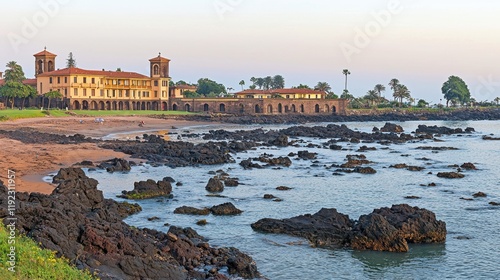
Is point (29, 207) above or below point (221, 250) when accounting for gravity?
above

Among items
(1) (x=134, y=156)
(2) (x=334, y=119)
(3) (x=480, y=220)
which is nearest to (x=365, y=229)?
(3) (x=480, y=220)

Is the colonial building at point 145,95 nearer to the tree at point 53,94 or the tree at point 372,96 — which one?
the tree at point 53,94

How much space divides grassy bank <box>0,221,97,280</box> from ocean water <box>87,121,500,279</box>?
7.22 meters

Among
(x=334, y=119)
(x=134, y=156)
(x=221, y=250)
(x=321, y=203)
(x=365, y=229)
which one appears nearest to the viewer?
(x=221, y=250)

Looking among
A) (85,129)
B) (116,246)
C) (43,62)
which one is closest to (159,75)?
(43,62)

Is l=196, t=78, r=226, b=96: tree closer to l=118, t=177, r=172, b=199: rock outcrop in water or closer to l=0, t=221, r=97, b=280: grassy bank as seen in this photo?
l=118, t=177, r=172, b=199: rock outcrop in water

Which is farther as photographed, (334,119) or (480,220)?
(334,119)

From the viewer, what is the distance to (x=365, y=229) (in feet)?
71.8

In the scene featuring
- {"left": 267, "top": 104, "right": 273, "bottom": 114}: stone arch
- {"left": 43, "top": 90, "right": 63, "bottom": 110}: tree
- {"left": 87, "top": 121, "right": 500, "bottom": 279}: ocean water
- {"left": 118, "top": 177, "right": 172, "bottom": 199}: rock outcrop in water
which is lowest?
{"left": 87, "top": 121, "right": 500, "bottom": 279}: ocean water

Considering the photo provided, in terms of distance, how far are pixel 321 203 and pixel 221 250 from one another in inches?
470

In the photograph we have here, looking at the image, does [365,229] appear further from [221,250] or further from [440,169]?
Result: [440,169]

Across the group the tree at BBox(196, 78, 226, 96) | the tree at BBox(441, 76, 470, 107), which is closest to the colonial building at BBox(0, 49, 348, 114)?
the tree at BBox(196, 78, 226, 96)

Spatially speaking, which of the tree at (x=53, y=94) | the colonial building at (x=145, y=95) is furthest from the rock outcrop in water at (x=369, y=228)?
the colonial building at (x=145, y=95)

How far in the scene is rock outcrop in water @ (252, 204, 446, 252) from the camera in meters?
21.7
